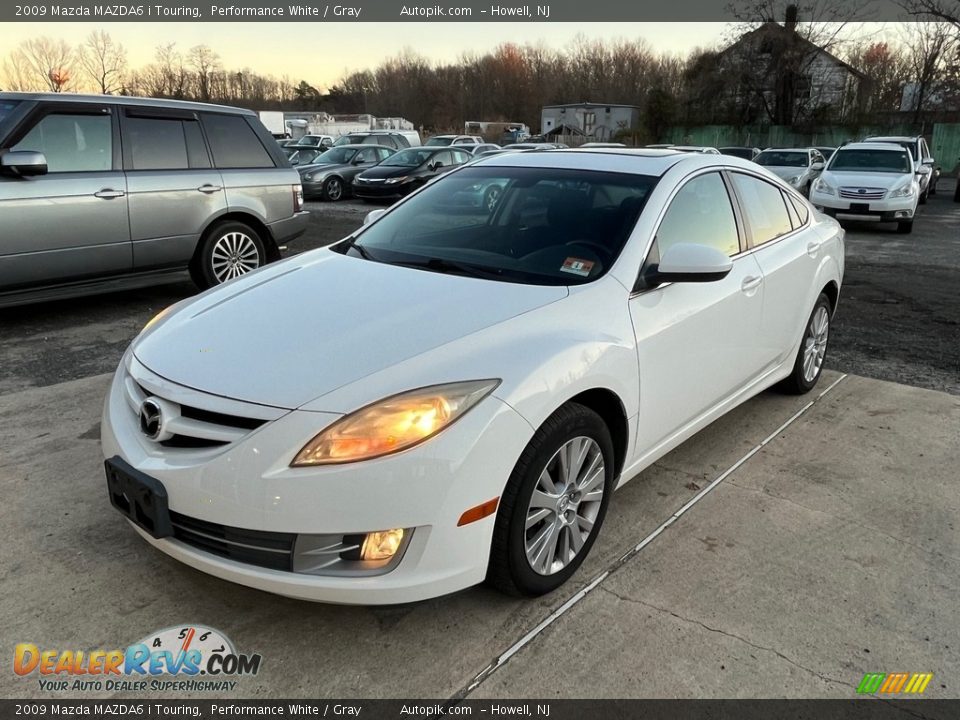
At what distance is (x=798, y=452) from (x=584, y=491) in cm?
186

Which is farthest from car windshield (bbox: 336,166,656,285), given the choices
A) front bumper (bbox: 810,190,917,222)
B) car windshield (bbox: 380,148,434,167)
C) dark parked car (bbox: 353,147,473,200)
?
car windshield (bbox: 380,148,434,167)

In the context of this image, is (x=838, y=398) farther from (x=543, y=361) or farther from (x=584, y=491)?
(x=543, y=361)

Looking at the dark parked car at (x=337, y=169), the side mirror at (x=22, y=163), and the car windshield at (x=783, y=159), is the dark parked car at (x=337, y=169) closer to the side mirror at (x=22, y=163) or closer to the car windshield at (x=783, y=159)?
the car windshield at (x=783, y=159)

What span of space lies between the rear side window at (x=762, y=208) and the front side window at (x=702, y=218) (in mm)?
193

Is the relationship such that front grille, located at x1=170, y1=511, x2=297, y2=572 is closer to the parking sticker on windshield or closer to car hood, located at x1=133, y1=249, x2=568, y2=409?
car hood, located at x1=133, y1=249, x2=568, y2=409

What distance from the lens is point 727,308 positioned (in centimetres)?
342

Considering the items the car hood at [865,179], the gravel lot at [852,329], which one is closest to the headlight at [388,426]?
the gravel lot at [852,329]

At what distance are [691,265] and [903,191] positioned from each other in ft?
41.9

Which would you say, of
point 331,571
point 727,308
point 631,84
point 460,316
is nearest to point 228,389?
point 331,571

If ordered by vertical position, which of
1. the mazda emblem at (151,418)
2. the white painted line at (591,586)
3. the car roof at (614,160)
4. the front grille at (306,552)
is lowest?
the white painted line at (591,586)

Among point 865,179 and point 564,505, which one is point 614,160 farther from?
point 865,179

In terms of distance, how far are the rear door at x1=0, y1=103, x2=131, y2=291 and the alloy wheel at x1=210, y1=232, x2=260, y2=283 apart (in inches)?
35.0

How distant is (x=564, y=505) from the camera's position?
258 cm

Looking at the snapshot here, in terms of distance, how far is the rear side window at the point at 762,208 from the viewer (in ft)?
12.6
